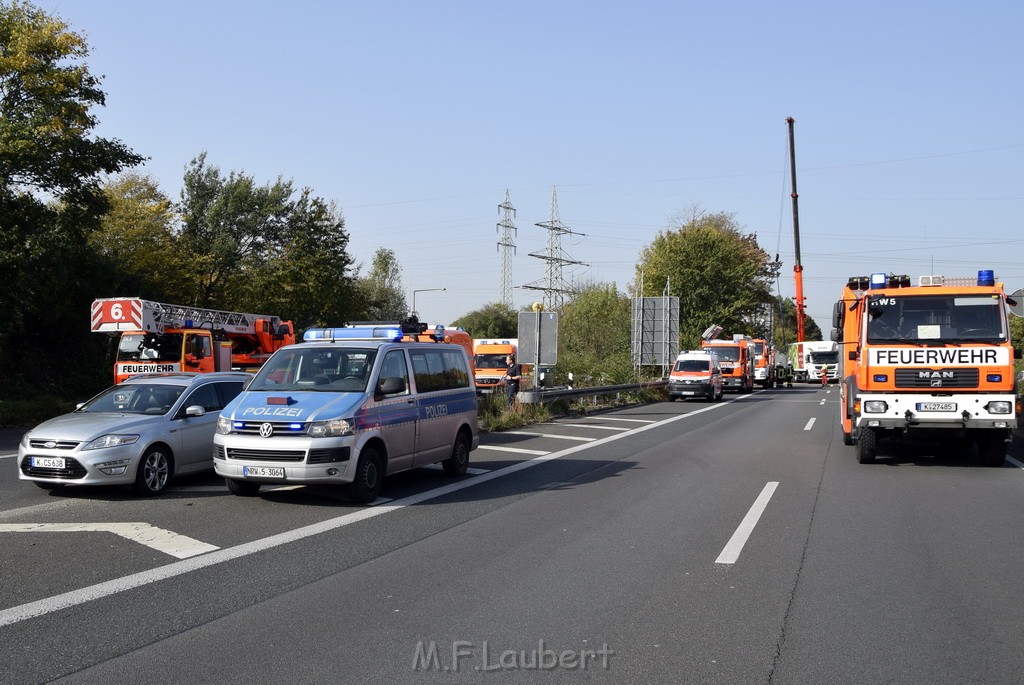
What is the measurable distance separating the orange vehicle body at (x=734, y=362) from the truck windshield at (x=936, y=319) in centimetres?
3166

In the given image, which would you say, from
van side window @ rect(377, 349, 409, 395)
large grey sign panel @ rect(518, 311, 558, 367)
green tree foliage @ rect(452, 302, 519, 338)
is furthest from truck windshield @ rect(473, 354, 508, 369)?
green tree foliage @ rect(452, 302, 519, 338)

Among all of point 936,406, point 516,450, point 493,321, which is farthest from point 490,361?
point 493,321

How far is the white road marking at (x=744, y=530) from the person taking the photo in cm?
792

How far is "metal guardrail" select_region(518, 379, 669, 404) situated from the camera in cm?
2375

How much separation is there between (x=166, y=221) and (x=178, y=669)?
4221cm

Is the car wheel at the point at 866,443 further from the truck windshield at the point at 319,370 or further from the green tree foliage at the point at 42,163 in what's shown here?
the green tree foliage at the point at 42,163

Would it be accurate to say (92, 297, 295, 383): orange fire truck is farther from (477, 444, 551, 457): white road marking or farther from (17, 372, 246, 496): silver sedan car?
(17, 372, 246, 496): silver sedan car

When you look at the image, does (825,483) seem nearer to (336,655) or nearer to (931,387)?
(931,387)

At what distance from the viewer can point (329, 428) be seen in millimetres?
9906

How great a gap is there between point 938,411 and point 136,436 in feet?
35.9

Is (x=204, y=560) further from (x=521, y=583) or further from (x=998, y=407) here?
(x=998, y=407)

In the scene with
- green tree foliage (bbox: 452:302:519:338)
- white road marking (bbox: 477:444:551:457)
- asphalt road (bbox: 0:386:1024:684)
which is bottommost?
asphalt road (bbox: 0:386:1024:684)

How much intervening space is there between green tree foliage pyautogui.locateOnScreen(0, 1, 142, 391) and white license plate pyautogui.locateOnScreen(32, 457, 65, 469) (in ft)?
51.1

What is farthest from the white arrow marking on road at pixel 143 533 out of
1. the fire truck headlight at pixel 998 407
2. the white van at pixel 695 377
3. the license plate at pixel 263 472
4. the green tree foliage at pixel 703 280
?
the green tree foliage at pixel 703 280
